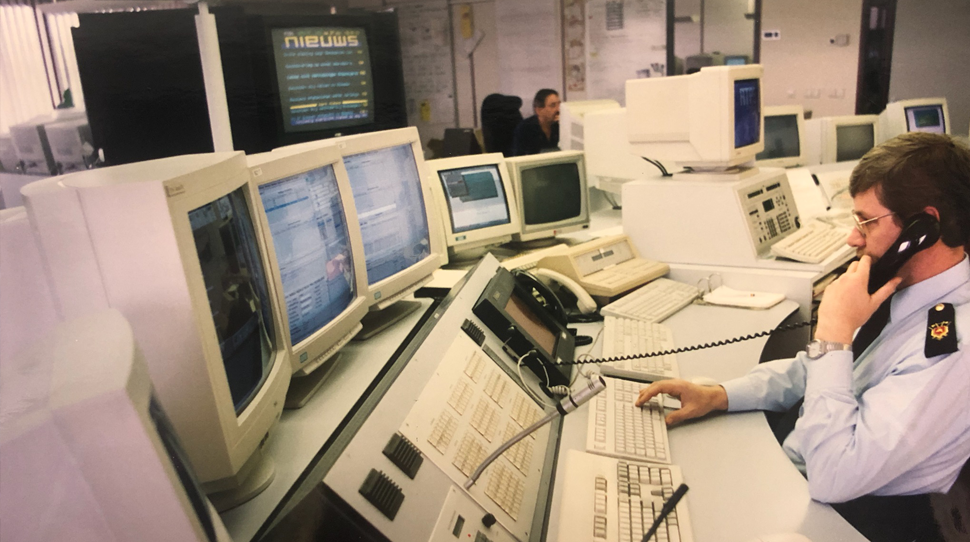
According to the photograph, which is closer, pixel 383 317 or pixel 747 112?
pixel 383 317

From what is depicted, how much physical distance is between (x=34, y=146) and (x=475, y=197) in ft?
4.93

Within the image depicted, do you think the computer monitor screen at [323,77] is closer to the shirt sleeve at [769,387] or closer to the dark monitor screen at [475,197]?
the dark monitor screen at [475,197]

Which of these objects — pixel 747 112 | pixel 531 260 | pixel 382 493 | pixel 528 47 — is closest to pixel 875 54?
pixel 528 47

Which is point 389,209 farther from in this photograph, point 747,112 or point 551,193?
point 747,112

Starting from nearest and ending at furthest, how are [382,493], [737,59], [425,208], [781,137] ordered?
[382,493] → [425,208] → [781,137] → [737,59]

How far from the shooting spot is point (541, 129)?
475cm

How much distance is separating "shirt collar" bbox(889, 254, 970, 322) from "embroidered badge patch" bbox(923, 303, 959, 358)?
49 mm

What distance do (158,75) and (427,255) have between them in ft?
4.29

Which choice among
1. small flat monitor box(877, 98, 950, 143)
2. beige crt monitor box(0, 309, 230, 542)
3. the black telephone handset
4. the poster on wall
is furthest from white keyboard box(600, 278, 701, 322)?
the poster on wall

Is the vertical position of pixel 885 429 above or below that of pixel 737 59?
below

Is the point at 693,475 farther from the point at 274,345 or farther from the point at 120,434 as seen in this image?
the point at 120,434

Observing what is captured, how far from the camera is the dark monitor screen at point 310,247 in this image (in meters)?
1.19

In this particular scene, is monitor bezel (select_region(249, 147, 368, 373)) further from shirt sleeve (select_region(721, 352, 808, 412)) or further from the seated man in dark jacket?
the seated man in dark jacket

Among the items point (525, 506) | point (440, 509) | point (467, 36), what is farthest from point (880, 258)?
point (467, 36)
